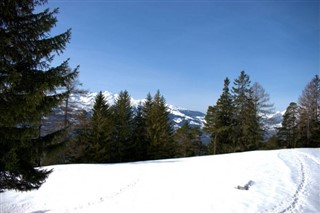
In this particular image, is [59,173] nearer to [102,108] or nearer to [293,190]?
[102,108]

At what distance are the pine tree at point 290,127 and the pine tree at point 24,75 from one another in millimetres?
39799

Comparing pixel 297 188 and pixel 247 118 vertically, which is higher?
pixel 247 118

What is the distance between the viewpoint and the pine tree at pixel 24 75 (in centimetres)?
792

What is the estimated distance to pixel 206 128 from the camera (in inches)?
1494

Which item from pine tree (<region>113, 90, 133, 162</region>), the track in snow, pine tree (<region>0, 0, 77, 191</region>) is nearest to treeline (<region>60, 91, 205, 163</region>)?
pine tree (<region>113, 90, 133, 162</region>)

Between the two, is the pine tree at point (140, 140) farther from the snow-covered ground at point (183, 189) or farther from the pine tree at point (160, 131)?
the snow-covered ground at point (183, 189)

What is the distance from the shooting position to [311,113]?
35.8 m

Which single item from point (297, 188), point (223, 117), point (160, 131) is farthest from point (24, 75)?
point (223, 117)

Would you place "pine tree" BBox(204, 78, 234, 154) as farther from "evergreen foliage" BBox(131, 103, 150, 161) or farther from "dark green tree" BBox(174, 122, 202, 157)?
"evergreen foliage" BBox(131, 103, 150, 161)

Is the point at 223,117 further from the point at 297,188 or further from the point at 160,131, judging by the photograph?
the point at 297,188

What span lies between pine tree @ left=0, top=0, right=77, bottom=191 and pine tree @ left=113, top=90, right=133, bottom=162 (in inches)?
999

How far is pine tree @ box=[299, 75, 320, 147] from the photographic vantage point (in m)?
35.4

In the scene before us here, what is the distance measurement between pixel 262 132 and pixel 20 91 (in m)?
34.4

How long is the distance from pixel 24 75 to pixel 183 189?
9370 millimetres
